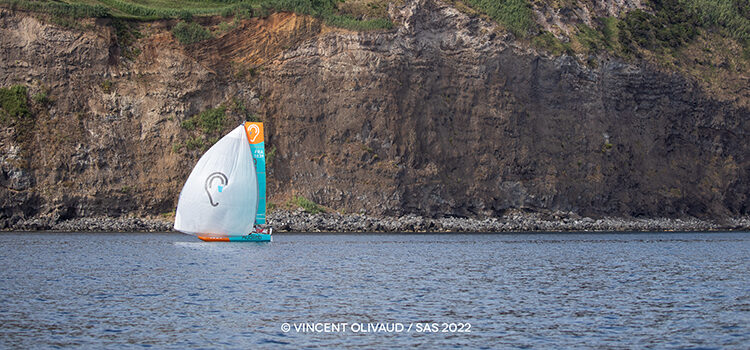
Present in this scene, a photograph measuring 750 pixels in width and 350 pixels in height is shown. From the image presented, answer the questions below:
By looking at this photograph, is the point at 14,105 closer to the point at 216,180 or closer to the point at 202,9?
the point at 202,9

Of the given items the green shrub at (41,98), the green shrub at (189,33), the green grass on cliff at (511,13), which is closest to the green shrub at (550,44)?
the green grass on cliff at (511,13)

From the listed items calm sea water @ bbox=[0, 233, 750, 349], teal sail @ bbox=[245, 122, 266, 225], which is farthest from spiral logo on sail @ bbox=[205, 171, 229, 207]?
calm sea water @ bbox=[0, 233, 750, 349]

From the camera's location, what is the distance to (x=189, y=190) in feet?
145

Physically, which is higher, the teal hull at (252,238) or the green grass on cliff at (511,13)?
the green grass on cliff at (511,13)

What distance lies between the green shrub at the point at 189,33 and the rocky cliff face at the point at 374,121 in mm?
677

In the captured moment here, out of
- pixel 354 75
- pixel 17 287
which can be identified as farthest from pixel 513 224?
pixel 17 287

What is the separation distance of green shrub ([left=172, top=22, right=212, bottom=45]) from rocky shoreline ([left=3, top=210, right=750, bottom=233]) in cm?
1561

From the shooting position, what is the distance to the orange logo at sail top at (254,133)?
150ft

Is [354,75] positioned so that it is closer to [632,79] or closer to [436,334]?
[632,79]

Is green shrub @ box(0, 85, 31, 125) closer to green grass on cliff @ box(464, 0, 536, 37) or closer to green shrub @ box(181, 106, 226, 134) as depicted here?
green shrub @ box(181, 106, 226, 134)

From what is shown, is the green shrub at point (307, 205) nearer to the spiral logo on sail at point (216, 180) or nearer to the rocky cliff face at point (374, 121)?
the rocky cliff face at point (374, 121)

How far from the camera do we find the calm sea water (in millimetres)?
19906

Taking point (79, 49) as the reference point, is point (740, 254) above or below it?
below

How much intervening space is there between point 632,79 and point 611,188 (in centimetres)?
1133
